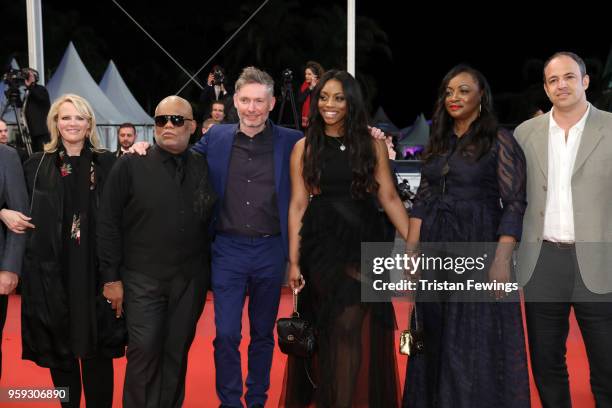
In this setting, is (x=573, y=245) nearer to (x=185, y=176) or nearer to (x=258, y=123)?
(x=258, y=123)

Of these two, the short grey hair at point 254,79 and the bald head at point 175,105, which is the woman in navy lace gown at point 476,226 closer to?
the short grey hair at point 254,79

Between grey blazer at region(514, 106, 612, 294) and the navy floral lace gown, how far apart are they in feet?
0.50

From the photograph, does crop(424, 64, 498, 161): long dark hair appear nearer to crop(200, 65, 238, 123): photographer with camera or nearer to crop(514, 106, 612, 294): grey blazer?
crop(514, 106, 612, 294): grey blazer

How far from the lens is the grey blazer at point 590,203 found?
2.91m

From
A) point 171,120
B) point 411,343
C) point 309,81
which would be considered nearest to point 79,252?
point 171,120

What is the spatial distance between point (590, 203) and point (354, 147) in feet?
3.51

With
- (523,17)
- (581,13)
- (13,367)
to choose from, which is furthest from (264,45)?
(13,367)

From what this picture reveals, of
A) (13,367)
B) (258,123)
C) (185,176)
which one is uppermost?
(258,123)

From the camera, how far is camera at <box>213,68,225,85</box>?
25.8 ft

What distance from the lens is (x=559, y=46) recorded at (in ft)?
51.2

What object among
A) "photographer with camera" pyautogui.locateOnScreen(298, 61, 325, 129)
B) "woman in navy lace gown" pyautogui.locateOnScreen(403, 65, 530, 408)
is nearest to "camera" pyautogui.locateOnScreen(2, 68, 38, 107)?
"photographer with camera" pyautogui.locateOnScreen(298, 61, 325, 129)

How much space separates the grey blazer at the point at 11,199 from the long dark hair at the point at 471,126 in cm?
190

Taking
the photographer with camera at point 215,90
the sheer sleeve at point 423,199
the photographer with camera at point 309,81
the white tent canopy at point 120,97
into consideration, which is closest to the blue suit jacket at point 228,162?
the sheer sleeve at point 423,199

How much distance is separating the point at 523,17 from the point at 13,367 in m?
14.8
